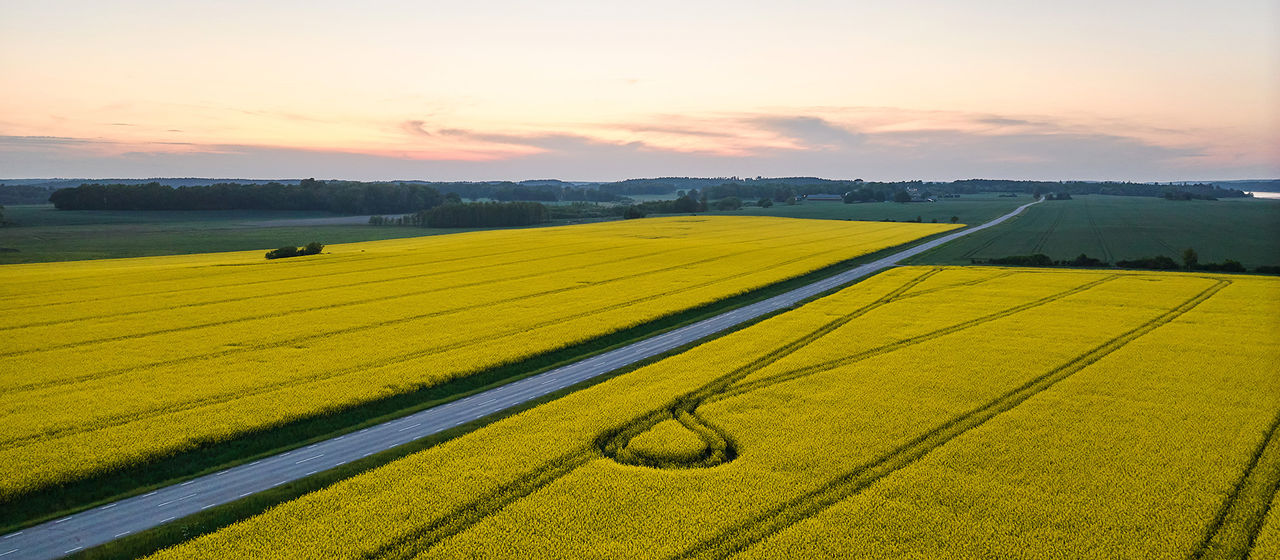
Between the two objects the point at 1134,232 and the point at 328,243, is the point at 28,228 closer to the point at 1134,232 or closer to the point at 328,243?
the point at 328,243

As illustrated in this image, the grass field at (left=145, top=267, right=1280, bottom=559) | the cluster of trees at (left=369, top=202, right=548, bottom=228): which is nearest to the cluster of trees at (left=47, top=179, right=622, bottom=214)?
the cluster of trees at (left=369, top=202, right=548, bottom=228)

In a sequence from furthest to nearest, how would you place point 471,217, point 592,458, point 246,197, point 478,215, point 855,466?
point 246,197
point 478,215
point 471,217
point 592,458
point 855,466

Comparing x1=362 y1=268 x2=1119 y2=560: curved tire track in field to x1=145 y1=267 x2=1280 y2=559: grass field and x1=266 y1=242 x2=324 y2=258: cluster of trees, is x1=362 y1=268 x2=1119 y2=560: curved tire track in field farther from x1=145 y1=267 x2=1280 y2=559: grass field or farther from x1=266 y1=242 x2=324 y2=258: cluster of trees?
x1=266 y1=242 x2=324 y2=258: cluster of trees

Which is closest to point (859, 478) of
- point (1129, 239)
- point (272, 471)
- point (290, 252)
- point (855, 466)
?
point (855, 466)

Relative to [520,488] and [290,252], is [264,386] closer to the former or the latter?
[520,488]

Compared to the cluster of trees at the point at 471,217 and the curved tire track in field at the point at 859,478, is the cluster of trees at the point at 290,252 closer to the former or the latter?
the cluster of trees at the point at 471,217

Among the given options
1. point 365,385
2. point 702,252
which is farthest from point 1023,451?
point 702,252

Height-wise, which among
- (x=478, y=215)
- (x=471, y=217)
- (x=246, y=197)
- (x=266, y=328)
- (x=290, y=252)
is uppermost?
(x=246, y=197)
